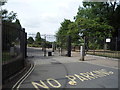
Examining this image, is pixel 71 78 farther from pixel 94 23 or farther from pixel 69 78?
pixel 94 23

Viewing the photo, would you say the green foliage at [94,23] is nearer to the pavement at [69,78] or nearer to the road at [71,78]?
the pavement at [69,78]

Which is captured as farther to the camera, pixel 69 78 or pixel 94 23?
→ pixel 94 23

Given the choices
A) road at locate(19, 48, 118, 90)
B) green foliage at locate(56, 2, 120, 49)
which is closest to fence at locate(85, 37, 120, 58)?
green foliage at locate(56, 2, 120, 49)

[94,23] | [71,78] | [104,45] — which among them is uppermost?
[94,23]

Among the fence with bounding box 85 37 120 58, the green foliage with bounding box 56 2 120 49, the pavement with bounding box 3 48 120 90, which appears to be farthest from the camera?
the green foliage with bounding box 56 2 120 49

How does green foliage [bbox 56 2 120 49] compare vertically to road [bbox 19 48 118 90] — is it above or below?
above

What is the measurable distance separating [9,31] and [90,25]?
20080mm

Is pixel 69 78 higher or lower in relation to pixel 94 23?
lower

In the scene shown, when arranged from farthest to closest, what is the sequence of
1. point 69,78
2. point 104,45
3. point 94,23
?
point 94,23
point 104,45
point 69,78

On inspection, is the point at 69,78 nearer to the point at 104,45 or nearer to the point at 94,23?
the point at 104,45

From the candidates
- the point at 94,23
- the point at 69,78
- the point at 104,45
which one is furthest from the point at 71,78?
the point at 94,23

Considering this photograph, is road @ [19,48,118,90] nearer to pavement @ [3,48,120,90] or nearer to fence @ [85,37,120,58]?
pavement @ [3,48,120,90]

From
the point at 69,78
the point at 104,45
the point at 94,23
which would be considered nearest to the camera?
the point at 69,78

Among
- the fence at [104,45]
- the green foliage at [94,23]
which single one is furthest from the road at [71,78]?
the green foliage at [94,23]
